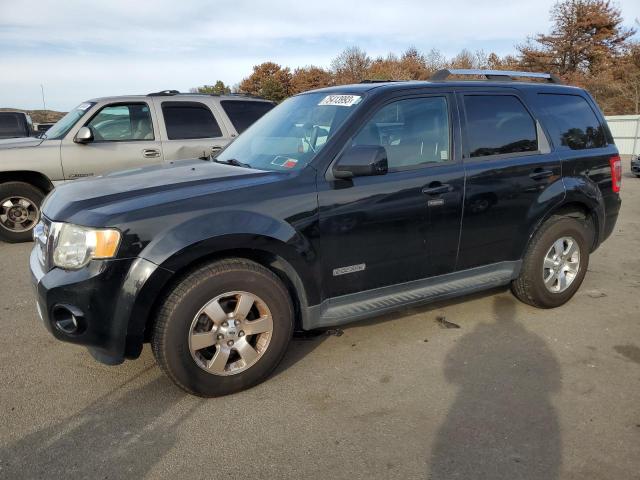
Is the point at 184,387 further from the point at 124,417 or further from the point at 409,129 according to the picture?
the point at 409,129

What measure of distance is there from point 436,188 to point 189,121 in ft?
15.5

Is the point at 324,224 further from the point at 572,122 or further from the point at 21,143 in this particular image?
the point at 21,143

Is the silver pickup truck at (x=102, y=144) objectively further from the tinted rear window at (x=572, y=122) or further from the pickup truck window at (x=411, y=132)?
the tinted rear window at (x=572, y=122)

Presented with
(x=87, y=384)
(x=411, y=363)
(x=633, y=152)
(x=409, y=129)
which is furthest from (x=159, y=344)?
(x=633, y=152)

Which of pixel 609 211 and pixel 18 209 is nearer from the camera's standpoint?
pixel 609 211

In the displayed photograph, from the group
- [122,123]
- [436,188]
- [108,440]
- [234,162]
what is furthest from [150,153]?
[108,440]

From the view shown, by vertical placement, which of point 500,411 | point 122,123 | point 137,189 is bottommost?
point 500,411

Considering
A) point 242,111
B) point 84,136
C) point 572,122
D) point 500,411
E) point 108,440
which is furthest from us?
point 242,111

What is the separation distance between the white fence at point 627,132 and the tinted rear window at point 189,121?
2177cm

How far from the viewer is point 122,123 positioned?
6953 mm

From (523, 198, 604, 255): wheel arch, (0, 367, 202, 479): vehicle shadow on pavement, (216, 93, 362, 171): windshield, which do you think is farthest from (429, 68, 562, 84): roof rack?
(0, 367, 202, 479): vehicle shadow on pavement

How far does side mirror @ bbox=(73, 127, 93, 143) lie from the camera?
21.4 feet

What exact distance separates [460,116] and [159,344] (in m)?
2.62

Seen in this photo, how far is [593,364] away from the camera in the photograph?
11.4 ft
